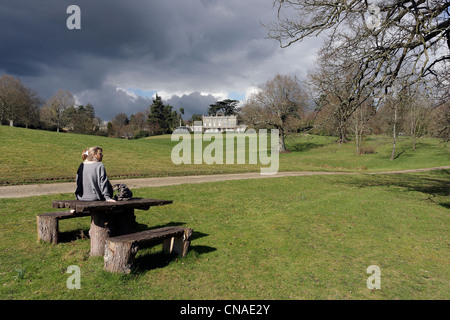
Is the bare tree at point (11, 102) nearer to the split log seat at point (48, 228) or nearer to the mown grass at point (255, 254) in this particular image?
the mown grass at point (255, 254)

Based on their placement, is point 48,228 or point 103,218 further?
point 48,228

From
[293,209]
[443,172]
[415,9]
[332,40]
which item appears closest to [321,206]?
[293,209]

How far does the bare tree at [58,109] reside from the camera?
6225cm

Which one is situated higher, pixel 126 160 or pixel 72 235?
pixel 126 160

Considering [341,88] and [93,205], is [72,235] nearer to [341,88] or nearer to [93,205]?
[93,205]

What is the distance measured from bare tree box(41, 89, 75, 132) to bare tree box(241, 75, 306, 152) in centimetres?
4870

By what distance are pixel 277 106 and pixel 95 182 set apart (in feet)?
125

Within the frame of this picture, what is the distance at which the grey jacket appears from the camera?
16.9 ft

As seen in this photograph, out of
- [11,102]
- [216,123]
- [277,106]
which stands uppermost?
[216,123]

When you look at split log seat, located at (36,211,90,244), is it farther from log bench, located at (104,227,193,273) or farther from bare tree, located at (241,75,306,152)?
bare tree, located at (241,75,306,152)

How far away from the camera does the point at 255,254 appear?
5.57 metres

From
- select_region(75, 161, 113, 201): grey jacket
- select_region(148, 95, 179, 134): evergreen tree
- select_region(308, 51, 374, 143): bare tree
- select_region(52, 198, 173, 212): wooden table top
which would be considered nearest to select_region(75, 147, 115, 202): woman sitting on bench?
select_region(75, 161, 113, 201): grey jacket

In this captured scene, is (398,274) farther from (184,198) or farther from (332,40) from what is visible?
(332,40)

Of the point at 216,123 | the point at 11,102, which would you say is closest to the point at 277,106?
the point at 11,102
